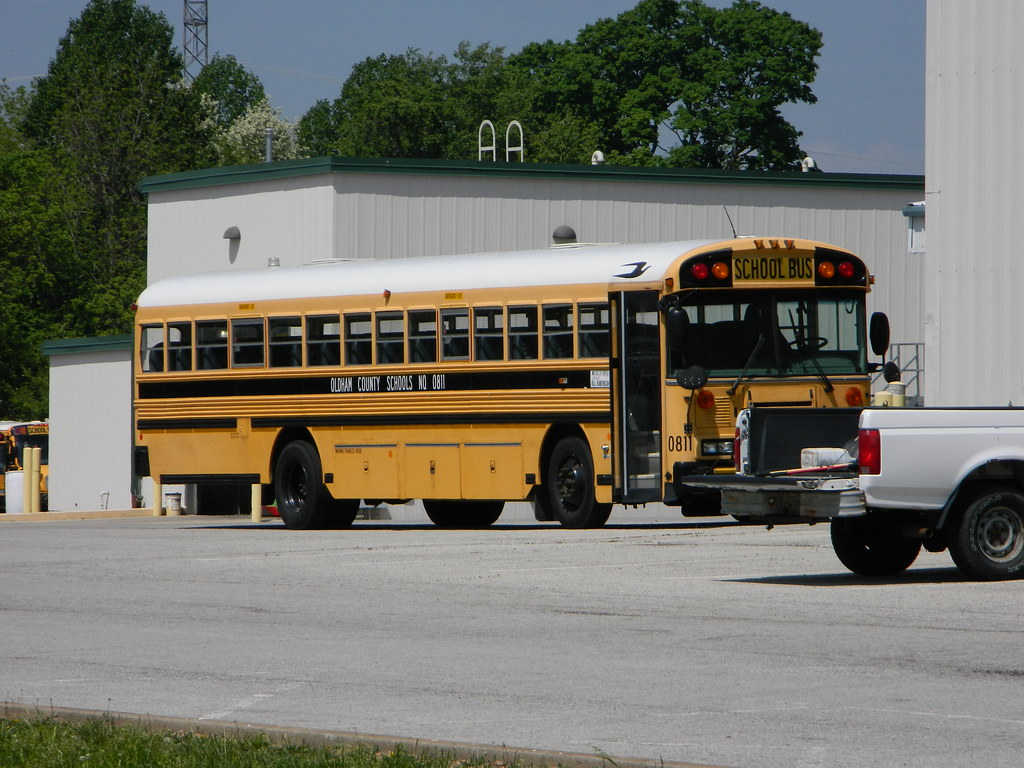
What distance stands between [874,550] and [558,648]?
543 centimetres

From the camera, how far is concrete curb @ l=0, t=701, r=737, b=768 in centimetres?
747

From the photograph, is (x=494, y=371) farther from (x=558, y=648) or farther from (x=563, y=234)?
(x=558, y=648)

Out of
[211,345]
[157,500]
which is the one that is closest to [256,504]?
[157,500]

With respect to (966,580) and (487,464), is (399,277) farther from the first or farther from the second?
(966,580)

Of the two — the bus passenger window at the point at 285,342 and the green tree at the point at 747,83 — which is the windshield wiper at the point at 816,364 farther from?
the green tree at the point at 747,83

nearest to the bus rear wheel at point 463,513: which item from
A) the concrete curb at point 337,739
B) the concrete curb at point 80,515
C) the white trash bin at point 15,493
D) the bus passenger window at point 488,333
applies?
the bus passenger window at point 488,333

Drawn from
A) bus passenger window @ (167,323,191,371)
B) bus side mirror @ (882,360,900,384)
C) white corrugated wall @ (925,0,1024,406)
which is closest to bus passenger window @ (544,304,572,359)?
bus side mirror @ (882,360,900,384)

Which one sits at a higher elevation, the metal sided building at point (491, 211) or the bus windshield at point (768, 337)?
the metal sided building at point (491, 211)

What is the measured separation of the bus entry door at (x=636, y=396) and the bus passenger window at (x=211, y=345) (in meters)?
6.65

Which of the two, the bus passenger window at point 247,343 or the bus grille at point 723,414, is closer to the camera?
the bus grille at point 723,414

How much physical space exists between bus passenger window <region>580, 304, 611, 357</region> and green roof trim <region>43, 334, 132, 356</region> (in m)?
17.3

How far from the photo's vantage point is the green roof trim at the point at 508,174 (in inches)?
1431

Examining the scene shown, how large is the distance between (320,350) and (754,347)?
6347 millimetres

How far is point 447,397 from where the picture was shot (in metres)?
24.5
